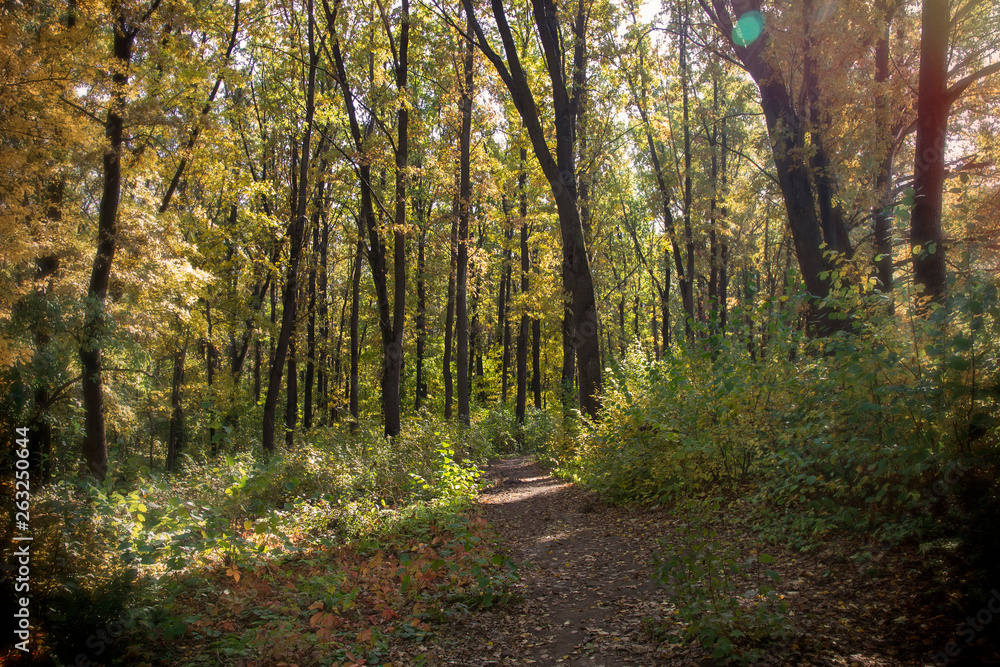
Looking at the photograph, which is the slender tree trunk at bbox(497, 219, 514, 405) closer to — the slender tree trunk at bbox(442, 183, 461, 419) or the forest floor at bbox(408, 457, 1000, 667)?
the slender tree trunk at bbox(442, 183, 461, 419)

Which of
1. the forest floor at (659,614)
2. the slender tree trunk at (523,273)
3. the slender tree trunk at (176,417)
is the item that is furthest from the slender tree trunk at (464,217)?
the forest floor at (659,614)

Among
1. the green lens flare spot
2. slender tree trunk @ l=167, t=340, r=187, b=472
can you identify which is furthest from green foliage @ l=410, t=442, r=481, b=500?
slender tree trunk @ l=167, t=340, r=187, b=472

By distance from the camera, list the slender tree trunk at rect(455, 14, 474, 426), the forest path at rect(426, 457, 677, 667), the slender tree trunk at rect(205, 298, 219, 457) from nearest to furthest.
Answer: the forest path at rect(426, 457, 677, 667) → the slender tree trunk at rect(455, 14, 474, 426) → the slender tree trunk at rect(205, 298, 219, 457)

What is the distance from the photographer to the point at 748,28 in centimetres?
952

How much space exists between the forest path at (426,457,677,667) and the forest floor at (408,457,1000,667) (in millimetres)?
11

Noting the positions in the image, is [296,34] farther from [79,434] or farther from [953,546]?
[953,546]

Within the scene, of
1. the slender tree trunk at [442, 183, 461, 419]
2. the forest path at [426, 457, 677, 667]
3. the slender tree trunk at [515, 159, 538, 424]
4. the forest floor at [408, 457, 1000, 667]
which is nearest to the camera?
the forest floor at [408, 457, 1000, 667]

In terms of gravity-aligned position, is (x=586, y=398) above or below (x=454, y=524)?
above

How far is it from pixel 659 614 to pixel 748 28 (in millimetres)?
9598

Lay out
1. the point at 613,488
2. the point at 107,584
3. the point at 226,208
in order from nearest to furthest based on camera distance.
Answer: the point at 107,584 → the point at 613,488 → the point at 226,208

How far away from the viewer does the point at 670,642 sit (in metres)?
3.89

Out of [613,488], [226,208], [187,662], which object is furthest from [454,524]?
[226,208]

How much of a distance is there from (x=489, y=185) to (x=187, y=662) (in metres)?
14.9

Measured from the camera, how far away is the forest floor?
3.28 meters
